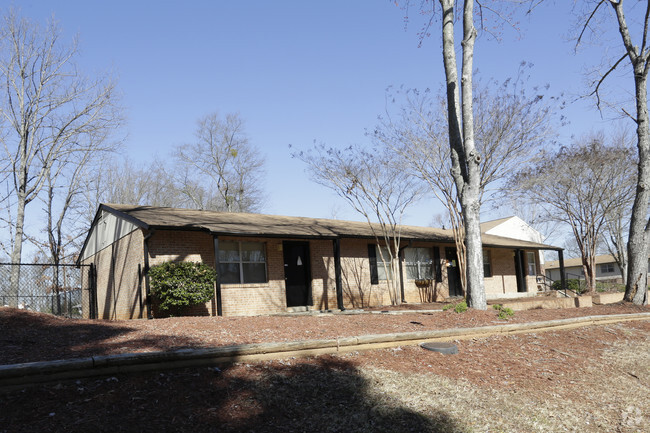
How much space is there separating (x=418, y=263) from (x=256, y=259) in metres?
7.38

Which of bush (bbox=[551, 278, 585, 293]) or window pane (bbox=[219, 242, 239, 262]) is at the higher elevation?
window pane (bbox=[219, 242, 239, 262])

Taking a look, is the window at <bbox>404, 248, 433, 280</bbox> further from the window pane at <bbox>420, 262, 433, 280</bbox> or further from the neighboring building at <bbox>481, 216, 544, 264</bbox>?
the neighboring building at <bbox>481, 216, 544, 264</bbox>

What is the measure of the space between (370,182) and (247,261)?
532 centimetres

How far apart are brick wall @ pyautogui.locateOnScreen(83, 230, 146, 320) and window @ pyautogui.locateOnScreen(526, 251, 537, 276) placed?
1963cm

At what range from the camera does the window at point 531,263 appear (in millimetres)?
24844

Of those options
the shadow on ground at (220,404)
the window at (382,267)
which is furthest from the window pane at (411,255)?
the shadow on ground at (220,404)

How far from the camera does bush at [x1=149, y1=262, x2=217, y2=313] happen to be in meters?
11.4

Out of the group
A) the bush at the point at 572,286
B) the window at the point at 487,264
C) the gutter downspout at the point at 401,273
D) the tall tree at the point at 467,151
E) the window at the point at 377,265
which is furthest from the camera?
the bush at the point at 572,286

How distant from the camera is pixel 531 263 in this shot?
82.6ft

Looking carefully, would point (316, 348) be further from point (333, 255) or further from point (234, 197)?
point (234, 197)

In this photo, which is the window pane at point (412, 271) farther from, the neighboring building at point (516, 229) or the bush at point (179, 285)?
the neighboring building at point (516, 229)

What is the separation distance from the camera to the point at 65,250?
81.8 ft

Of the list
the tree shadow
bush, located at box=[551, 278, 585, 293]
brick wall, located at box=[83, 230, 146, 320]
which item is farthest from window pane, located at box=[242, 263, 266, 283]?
bush, located at box=[551, 278, 585, 293]

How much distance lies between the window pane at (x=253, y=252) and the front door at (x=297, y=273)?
0.79m
